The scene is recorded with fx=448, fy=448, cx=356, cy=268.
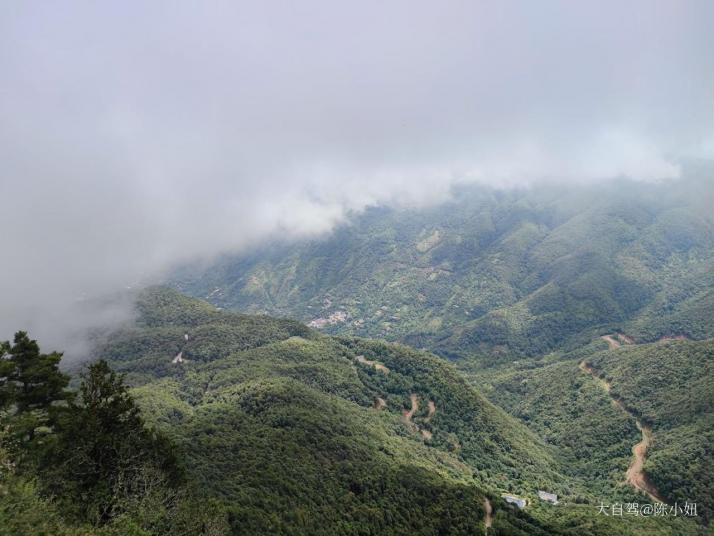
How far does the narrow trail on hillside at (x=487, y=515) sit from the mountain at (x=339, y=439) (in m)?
1.28

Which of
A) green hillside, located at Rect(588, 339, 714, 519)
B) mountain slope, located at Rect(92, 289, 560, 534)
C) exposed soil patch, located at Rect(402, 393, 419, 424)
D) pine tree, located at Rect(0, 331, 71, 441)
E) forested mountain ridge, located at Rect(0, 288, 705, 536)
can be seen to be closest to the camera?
forested mountain ridge, located at Rect(0, 288, 705, 536)

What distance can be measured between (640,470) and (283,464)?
118 m

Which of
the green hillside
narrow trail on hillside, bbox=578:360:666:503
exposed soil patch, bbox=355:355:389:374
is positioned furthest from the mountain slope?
the green hillside

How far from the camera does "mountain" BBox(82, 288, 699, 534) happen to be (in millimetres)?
87688

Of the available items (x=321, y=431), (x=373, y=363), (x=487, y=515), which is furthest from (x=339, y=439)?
(x=373, y=363)

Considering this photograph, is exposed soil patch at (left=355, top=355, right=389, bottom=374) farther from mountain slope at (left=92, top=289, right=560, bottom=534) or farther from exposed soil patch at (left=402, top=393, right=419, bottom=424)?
exposed soil patch at (left=402, top=393, right=419, bottom=424)

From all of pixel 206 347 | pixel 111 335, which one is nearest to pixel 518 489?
pixel 206 347

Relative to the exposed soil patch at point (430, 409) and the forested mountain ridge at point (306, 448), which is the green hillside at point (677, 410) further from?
the exposed soil patch at point (430, 409)

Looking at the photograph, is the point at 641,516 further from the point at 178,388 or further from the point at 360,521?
the point at 178,388

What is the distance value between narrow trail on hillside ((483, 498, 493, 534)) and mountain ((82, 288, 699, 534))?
50.4 inches

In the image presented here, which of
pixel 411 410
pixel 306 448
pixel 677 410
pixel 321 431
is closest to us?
pixel 306 448

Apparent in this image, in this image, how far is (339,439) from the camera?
11181 cm

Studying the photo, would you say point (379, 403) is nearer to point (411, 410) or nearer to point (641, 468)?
point (411, 410)

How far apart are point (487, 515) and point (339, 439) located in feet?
124
